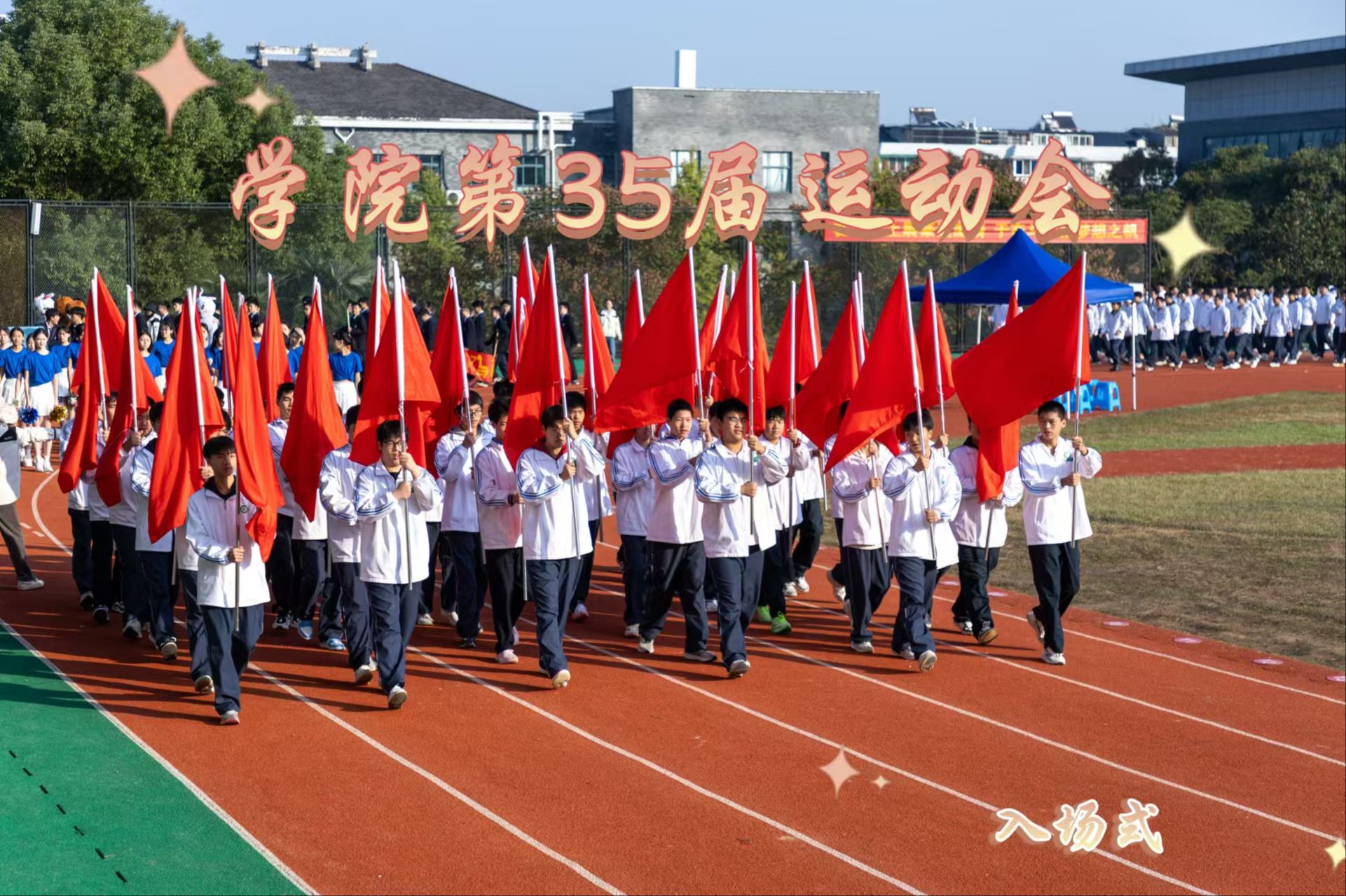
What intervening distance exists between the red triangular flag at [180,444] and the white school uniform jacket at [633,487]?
3.13 m

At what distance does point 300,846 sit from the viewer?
300 inches

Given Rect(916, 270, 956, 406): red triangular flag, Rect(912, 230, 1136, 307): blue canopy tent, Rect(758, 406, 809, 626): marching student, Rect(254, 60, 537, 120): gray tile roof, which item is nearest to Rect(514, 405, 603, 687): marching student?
Rect(758, 406, 809, 626): marching student

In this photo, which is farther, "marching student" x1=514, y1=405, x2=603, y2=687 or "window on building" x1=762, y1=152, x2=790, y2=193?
"window on building" x1=762, y1=152, x2=790, y2=193

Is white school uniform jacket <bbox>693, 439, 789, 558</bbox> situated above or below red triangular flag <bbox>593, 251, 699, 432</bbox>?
below

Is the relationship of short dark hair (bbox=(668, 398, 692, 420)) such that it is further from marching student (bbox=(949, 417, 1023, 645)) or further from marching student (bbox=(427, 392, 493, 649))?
marching student (bbox=(949, 417, 1023, 645))

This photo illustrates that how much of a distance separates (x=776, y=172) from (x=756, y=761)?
142ft

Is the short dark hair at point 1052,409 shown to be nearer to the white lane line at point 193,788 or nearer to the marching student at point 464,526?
the marching student at point 464,526

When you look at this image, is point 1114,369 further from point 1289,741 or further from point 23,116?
point 1289,741

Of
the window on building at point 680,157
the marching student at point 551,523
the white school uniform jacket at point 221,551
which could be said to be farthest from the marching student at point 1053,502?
the window on building at point 680,157

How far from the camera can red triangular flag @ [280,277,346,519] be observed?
10.5m

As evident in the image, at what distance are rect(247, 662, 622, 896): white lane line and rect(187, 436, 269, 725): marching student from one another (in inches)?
24.4

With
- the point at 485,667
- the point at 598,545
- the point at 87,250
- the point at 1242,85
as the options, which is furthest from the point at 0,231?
the point at 1242,85

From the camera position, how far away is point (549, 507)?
10.5 m

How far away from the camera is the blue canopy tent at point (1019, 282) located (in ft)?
67.6
